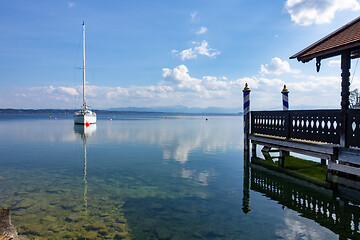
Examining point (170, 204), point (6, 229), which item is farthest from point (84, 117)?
point (6, 229)

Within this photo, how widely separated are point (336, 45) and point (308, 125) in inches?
135

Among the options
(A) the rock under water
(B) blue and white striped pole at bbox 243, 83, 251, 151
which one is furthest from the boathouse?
(A) the rock under water

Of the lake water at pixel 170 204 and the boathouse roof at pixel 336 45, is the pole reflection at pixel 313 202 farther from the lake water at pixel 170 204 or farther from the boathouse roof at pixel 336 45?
the boathouse roof at pixel 336 45

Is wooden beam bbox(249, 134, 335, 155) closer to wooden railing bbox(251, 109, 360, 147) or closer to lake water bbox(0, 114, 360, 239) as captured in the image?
wooden railing bbox(251, 109, 360, 147)

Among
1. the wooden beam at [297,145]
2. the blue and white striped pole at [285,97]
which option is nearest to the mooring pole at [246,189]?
the wooden beam at [297,145]

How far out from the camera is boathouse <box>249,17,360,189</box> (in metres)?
8.39

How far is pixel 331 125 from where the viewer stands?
926 cm

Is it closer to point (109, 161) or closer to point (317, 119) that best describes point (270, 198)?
point (317, 119)

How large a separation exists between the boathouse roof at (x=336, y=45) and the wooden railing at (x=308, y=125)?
7.53ft

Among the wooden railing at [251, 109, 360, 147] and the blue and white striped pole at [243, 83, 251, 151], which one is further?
the blue and white striped pole at [243, 83, 251, 151]

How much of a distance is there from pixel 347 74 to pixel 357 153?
2.93m

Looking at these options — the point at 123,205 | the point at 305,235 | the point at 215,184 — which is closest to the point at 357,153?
the point at 305,235

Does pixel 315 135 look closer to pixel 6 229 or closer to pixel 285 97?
pixel 285 97

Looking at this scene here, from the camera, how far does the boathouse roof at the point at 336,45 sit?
849 cm
